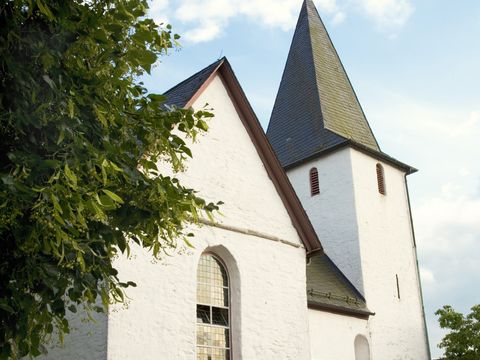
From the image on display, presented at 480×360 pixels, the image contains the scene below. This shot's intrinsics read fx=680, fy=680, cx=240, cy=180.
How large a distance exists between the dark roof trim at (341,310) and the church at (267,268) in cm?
4

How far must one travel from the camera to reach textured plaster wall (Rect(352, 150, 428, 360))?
1994 cm

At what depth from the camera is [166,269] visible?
11.7 m

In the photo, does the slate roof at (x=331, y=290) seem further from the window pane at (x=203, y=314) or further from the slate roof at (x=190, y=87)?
the slate roof at (x=190, y=87)

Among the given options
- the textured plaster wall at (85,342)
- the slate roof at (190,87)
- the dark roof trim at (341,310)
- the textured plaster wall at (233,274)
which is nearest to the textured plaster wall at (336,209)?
the dark roof trim at (341,310)

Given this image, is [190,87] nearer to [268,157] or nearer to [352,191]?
[268,157]

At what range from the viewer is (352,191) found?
21.5m

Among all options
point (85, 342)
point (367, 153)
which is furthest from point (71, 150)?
point (367, 153)

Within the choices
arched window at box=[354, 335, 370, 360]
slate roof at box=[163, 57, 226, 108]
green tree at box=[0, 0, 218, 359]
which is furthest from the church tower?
green tree at box=[0, 0, 218, 359]

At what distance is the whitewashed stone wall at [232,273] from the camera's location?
11195 millimetres

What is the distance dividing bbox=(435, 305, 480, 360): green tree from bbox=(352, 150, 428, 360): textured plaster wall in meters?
0.74

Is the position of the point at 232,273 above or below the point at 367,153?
below

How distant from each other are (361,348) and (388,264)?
3.41m

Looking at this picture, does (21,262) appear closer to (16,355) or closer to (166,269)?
(16,355)

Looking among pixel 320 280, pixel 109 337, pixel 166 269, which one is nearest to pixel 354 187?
pixel 320 280
